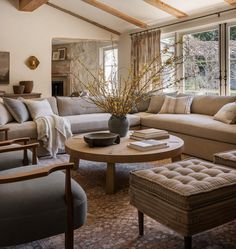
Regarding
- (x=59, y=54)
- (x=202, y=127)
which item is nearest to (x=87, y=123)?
(x=202, y=127)

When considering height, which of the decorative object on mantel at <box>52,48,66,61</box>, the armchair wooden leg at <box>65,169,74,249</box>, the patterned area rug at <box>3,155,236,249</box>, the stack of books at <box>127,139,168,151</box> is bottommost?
the patterned area rug at <box>3,155,236,249</box>

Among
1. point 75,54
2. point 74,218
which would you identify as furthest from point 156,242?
point 75,54

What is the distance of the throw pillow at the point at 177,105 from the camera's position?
512 cm

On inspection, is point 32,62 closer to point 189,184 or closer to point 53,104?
point 53,104

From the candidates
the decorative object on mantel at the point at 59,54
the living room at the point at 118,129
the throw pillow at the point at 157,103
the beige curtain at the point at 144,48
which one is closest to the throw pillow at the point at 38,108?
the living room at the point at 118,129

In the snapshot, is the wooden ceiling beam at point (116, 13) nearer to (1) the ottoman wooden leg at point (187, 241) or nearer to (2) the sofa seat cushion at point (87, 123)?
(2) the sofa seat cushion at point (87, 123)

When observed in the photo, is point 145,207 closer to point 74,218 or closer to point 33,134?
point 74,218

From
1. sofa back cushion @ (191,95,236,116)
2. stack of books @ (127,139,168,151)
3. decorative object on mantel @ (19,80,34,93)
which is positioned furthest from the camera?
decorative object on mantel @ (19,80,34,93)

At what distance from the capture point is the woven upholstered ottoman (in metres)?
1.76

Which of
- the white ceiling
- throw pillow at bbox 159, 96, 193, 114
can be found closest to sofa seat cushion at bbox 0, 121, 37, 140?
throw pillow at bbox 159, 96, 193, 114

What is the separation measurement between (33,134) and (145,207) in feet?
8.18

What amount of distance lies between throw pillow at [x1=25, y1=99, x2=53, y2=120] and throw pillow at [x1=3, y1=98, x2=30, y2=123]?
75mm

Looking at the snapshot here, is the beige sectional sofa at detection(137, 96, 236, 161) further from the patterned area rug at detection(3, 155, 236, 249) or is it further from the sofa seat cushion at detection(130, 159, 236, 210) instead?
the sofa seat cushion at detection(130, 159, 236, 210)

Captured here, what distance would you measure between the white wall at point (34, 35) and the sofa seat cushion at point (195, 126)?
3.18 m
